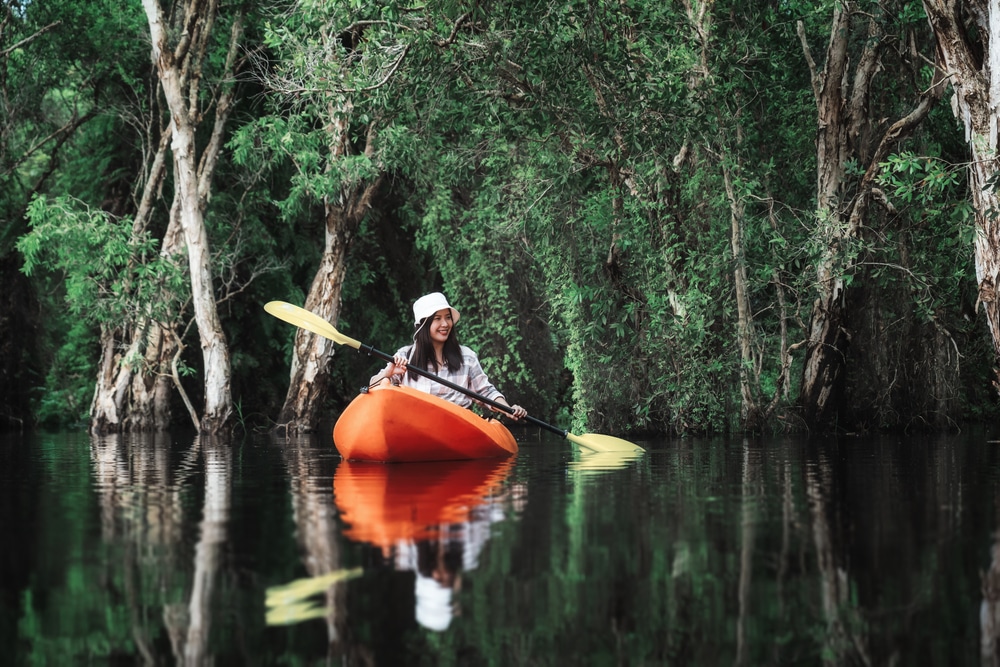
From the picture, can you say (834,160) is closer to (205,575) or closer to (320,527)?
(320,527)

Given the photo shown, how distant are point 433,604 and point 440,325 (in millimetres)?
7281

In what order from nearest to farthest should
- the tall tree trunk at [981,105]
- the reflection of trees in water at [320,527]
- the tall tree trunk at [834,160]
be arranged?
the reflection of trees in water at [320,527]
the tall tree trunk at [981,105]
the tall tree trunk at [834,160]

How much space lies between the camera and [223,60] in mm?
20219

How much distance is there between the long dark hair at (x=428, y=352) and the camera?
10.8 m

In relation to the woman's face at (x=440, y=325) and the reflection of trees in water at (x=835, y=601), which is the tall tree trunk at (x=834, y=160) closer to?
the woman's face at (x=440, y=325)

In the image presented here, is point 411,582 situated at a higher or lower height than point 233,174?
lower

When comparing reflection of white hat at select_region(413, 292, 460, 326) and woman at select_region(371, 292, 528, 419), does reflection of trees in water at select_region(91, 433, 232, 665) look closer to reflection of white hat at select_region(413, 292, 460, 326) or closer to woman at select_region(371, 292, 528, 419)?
woman at select_region(371, 292, 528, 419)

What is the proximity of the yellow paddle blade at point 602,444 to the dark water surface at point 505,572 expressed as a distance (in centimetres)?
383

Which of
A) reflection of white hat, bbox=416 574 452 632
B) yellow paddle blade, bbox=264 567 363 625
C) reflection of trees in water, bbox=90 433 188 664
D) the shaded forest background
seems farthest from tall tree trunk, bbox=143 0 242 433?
reflection of white hat, bbox=416 574 452 632

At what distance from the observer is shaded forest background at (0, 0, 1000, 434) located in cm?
1323

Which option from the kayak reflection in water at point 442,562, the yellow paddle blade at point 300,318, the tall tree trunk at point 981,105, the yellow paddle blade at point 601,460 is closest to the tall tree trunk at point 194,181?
the yellow paddle blade at point 300,318

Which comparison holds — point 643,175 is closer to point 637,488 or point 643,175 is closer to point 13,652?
point 637,488

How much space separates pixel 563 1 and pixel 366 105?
2.91m

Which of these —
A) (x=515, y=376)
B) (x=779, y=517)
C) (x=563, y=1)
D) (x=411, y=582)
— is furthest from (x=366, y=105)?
(x=411, y=582)
